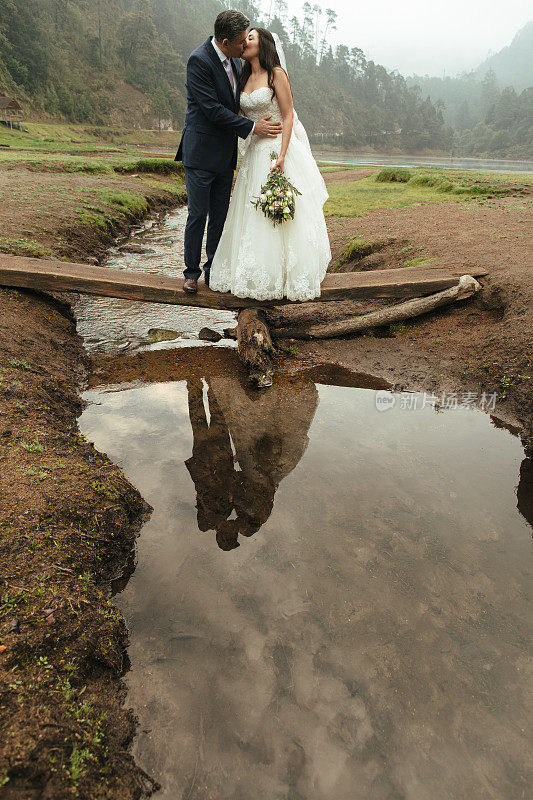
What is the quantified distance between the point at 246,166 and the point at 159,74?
10640cm

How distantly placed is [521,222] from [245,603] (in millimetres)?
9280

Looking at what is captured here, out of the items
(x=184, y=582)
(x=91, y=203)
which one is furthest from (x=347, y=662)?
(x=91, y=203)

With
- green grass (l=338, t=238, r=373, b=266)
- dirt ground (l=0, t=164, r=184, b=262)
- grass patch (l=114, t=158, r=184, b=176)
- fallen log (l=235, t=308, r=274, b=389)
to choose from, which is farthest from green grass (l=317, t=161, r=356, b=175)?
fallen log (l=235, t=308, r=274, b=389)

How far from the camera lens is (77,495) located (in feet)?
9.19

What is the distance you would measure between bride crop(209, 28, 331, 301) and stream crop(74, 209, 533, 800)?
4.98 feet

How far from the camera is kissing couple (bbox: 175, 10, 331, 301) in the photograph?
468cm

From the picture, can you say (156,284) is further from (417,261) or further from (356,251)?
(356,251)

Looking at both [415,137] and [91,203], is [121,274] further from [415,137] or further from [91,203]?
[415,137]

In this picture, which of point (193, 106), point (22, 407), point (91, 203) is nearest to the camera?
point (22, 407)

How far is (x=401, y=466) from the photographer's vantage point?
3754mm

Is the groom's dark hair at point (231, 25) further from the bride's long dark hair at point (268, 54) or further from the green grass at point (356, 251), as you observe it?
the green grass at point (356, 251)

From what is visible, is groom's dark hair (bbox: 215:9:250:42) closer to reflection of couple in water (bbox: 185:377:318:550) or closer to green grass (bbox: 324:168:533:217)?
reflection of couple in water (bbox: 185:377:318:550)

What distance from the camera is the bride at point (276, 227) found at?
507cm

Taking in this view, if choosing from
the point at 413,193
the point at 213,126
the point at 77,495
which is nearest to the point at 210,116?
the point at 213,126
